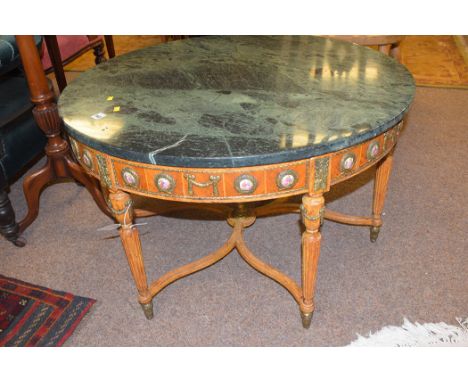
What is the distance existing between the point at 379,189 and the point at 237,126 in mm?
910

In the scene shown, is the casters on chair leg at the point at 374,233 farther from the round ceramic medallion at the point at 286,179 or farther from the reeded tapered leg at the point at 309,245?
the round ceramic medallion at the point at 286,179

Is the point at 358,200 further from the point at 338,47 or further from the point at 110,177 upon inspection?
the point at 110,177

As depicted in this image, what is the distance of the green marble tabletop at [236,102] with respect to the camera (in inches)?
48.0

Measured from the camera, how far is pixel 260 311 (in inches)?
70.2

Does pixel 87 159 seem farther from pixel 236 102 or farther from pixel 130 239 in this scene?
pixel 236 102

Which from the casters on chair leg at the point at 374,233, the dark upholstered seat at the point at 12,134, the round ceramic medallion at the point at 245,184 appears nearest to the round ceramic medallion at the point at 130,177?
the round ceramic medallion at the point at 245,184

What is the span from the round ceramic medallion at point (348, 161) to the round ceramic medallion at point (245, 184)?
0.27m

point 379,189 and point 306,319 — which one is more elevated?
point 379,189

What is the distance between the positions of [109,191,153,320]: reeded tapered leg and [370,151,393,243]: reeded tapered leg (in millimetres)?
1023

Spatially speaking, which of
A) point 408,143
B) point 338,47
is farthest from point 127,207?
point 408,143

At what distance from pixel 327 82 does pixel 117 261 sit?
3.90 ft

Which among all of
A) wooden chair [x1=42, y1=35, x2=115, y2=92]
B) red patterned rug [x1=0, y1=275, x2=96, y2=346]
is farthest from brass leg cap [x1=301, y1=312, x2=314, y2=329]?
wooden chair [x1=42, y1=35, x2=115, y2=92]

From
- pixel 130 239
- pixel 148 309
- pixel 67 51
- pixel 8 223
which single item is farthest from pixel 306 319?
pixel 67 51

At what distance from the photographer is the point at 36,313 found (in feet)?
5.90
